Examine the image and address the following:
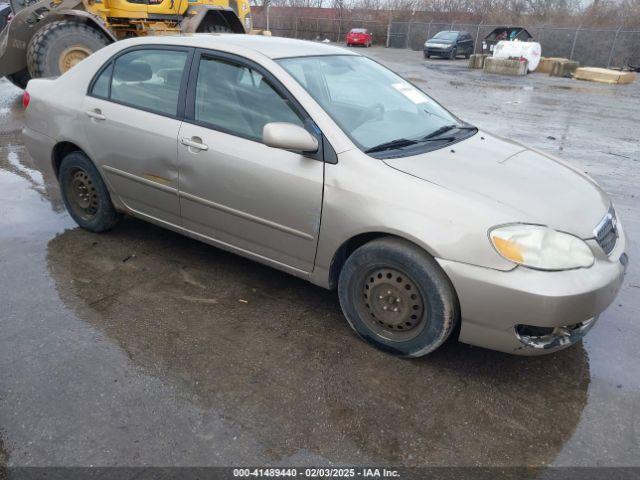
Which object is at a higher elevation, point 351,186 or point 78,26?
point 78,26

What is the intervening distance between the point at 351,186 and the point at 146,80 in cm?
192

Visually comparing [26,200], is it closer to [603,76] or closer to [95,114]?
[95,114]

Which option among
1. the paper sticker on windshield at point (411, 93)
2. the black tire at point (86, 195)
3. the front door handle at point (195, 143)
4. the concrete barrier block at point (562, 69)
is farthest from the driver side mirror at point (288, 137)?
the concrete barrier block at point (562, 69)

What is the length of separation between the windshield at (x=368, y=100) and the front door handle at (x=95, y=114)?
153 cm

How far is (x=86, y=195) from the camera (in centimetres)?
425

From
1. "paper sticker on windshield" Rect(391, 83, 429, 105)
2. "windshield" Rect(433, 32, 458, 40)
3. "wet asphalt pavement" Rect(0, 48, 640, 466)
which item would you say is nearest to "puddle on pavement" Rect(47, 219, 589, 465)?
"wet asphalt pavement" Rect(0, 48, 640, 466)

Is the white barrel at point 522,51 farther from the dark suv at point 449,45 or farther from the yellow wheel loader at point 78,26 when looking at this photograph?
the yellow wheel loader at point 78,26

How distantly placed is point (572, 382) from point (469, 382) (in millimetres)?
565

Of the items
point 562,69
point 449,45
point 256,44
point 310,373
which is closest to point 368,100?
point 256,44

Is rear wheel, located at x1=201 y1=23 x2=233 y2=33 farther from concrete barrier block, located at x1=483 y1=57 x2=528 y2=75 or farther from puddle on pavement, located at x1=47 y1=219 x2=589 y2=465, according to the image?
concrete barrier block, located at x1=483 y1=57 x2=528 y2=75

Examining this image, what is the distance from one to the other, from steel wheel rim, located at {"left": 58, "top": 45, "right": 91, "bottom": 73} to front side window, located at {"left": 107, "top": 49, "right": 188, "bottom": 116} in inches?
238

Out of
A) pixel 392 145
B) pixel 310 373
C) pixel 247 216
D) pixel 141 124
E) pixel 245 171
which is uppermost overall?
pixel 392 145

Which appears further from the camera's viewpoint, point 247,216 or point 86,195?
point 86,195

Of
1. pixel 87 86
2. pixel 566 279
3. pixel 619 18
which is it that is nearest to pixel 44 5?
pixel 87 86
